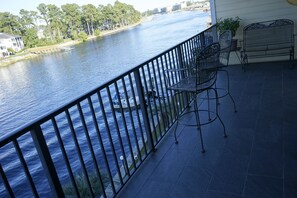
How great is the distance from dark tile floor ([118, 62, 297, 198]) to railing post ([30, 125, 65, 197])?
71 centimetres

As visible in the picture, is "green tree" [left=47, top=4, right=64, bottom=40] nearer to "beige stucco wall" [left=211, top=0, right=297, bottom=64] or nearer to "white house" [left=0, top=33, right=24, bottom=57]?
"white house" [left=0, top=33, right=24, bottom=57]

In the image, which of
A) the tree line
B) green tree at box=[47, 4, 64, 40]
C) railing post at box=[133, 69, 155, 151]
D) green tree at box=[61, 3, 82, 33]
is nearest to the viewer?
railing post at box=[133, 69, 155, 151]

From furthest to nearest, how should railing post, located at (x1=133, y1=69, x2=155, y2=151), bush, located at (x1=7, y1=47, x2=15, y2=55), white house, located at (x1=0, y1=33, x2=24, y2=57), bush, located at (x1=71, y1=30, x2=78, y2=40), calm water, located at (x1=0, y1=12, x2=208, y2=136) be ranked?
bush, located at (x1=71, y1=30, x2=78, y2=40), white house, located at (x1=0, y1=33, x2=24, y2=57), bush, located at (x1=7, y1=47, x2=15, y2=55), calm water, located at (x1=0, y1=12, x2=208, y2=136), railing post, located at (x1=133, y1=69, x2=155, y2=151)

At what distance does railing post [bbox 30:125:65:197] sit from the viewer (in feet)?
4.47

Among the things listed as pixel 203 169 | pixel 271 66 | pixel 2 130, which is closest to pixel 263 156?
pixel 203 169

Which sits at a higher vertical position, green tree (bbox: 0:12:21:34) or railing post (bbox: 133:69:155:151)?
green tree (bbox: 0:12:21:34)

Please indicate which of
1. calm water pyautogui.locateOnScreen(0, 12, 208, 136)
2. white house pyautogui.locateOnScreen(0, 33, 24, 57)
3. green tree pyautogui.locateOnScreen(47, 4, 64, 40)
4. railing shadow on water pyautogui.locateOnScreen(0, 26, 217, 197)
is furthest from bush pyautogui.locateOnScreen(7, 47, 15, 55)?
railing shadow on water pyautogui.locateOnScreen(0, 26, 217, 197)

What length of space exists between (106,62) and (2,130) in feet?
45.0

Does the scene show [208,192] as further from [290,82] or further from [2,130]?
[2,130]

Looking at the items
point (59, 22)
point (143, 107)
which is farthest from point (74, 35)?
point (143, 107)

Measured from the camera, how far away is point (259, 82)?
4160 millimetres

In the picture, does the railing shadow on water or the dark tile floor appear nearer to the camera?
the railing shadow on water

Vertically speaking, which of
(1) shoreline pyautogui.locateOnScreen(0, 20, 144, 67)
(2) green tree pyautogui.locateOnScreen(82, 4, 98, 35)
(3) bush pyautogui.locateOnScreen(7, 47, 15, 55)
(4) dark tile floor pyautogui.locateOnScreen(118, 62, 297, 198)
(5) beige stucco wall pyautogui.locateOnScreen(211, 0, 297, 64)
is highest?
(2) green tree pyautogui.locateOnScreen(82, 4, 98, 35)

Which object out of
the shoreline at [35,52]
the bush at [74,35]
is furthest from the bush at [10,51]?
the bush at [74,35]
